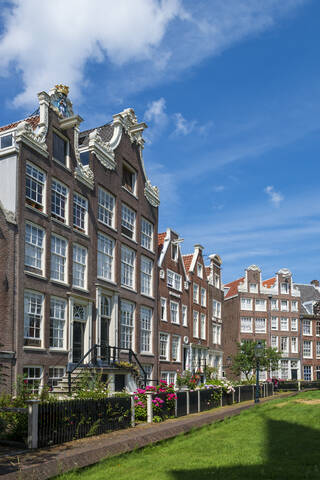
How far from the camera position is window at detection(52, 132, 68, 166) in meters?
28.0

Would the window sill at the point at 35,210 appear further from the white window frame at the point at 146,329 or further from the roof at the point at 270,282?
the roof at the point at 270,282

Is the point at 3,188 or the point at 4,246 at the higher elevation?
the point at 3,188

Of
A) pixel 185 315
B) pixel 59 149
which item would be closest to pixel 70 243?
pixel 59 149

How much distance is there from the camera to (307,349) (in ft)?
239

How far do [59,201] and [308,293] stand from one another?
58.4 meters

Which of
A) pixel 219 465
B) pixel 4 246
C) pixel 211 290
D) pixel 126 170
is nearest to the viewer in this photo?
pixel 219 465

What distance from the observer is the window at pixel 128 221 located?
34641 millimetres

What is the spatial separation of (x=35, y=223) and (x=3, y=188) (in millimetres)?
2081

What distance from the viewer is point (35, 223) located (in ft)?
84.2

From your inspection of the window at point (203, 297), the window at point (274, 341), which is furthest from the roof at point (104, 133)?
the window at point (274, 341)

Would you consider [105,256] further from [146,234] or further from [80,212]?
[146,234]

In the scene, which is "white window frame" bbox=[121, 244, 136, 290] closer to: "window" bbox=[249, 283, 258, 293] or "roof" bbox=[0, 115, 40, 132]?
"roof" bbox=[0, 115, 40, 132]

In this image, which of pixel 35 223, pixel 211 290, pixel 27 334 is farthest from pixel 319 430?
pixel 211 290

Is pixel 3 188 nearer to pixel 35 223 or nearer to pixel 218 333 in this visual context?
pixel 35 223
